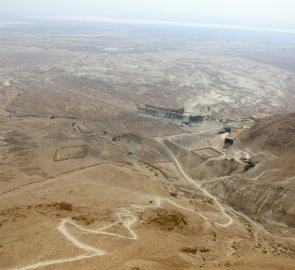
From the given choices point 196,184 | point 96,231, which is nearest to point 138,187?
point 196,184

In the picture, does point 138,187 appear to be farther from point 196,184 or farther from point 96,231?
point 96,231

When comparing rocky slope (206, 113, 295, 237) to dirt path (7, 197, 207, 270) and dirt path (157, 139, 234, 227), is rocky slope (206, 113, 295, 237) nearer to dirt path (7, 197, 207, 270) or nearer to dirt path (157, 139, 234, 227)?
dirt path (157, 139, 234, 227)

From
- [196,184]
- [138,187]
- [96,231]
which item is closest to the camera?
[96,231]

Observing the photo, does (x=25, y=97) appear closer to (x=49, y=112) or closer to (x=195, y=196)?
(x=49, y=112)

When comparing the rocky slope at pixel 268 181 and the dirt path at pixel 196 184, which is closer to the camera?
the dirt path at pixel 196 184

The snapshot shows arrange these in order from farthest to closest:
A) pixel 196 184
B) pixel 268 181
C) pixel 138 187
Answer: pixel 196 184 → pixel 138 187 → pixel 268 181

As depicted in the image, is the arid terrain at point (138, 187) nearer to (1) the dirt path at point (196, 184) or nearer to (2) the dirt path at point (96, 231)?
(2) the dirt path at point (96, 231)

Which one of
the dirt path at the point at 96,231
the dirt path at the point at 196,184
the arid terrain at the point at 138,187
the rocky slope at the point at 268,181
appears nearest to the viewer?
the dirt path at the point at 96,231

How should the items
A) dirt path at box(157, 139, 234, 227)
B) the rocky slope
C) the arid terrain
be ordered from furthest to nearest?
the rocky slope → dirt path at box(157, 139, 234, 227) → the arid terrain

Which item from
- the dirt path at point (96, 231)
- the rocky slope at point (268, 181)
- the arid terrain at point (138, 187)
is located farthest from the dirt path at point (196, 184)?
the dirt path at point (96, 231)

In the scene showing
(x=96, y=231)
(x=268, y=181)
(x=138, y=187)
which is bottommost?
(x=138, y=187)

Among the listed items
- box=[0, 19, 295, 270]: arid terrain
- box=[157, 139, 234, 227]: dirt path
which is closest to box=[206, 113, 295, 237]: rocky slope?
box=[0, 19, 295, 270]: arid terrain

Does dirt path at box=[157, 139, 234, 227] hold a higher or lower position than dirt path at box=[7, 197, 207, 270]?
lower
